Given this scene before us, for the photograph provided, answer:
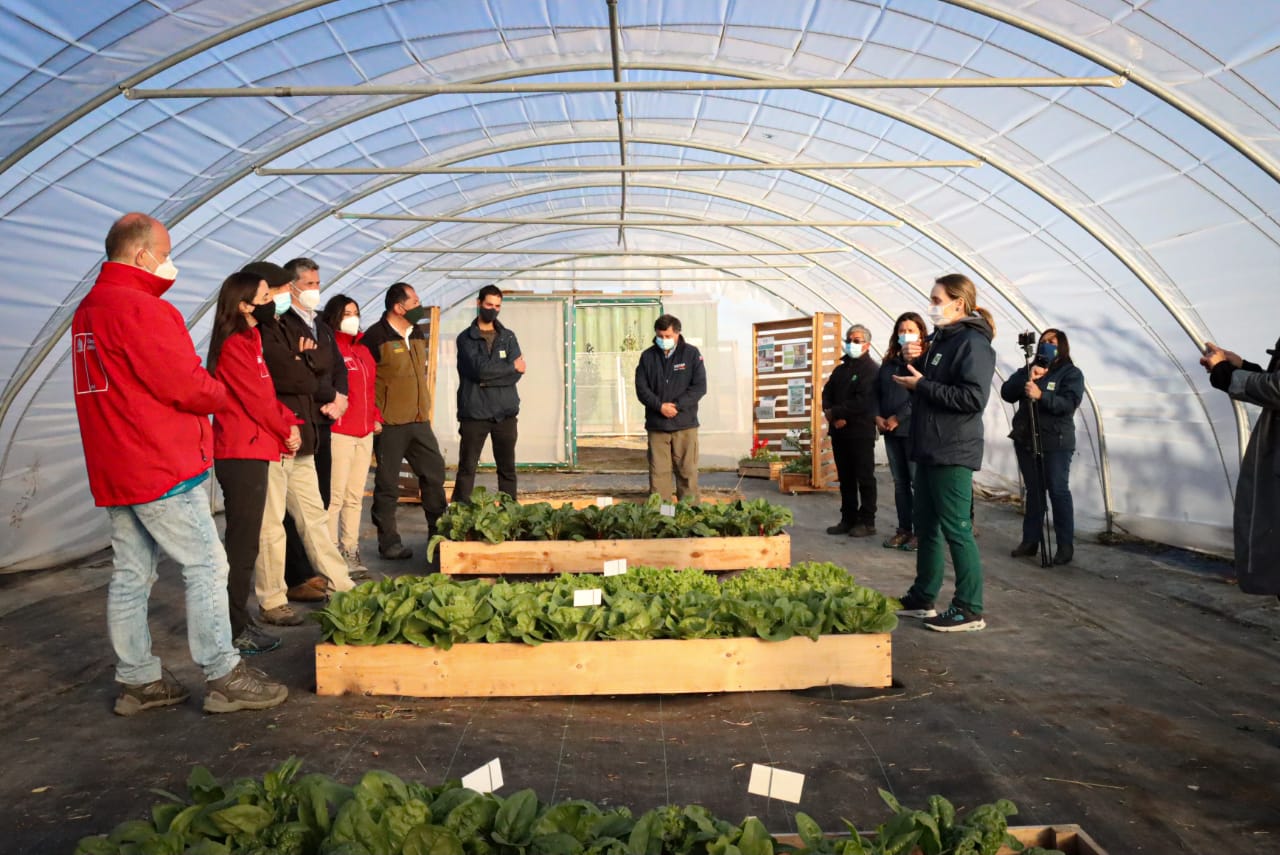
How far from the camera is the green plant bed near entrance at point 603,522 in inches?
266

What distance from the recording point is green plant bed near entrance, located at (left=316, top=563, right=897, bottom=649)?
14.4 feet

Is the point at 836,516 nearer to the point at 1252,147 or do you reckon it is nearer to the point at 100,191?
the point at 1252,147

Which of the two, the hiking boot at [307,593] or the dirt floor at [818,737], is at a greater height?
the hiking boot at [307,593]

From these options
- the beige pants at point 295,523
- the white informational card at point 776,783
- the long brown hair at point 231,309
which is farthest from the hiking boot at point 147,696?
the white informational card at point 776,783

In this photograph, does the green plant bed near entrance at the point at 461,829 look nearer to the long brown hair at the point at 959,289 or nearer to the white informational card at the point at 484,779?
the white informational card at the point at 484,779

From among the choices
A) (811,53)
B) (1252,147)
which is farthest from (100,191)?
(1252,147)

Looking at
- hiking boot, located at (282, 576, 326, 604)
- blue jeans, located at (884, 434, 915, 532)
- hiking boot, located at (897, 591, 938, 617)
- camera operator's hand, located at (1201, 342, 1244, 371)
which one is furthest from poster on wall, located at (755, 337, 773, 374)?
camera operator's hand, located at (1201, 342, 1244, 371)

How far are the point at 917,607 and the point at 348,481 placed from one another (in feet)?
12.4

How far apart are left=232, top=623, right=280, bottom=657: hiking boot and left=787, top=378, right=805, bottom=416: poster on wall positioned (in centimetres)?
1072

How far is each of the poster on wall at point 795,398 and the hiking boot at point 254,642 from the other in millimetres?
10725

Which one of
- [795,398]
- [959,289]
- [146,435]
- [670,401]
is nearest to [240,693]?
[146,435]

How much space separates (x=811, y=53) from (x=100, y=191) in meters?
6.12

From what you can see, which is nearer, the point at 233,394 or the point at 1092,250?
the point at 233,394

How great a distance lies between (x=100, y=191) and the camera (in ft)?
26.3
